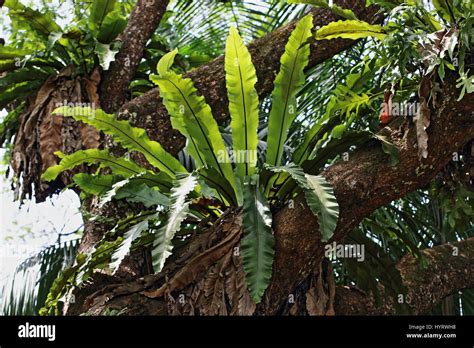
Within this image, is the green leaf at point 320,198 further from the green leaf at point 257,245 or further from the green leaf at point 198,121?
the green leaf at point 198,121

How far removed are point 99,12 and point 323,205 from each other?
1971 millimetres

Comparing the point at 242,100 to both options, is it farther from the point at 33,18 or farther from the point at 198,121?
the point at 33,18

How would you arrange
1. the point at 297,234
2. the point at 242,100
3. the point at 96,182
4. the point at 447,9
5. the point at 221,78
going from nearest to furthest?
the point at 297,234, the point at 447,9, the point at 242,100, the point at 96,182, the point at 221,78

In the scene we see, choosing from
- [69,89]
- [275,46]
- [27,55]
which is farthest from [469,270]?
[27,55]

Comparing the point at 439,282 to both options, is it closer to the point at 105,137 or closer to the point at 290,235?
the point at 290,235

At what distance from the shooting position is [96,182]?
2850mm

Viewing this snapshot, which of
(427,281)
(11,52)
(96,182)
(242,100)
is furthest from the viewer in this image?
(11,52)

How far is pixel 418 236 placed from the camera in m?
4.23

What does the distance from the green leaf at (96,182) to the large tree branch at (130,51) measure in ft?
3.06

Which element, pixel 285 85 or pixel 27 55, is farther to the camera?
pixel 27 55

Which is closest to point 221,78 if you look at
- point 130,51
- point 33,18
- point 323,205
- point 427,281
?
Answer: point 130,51

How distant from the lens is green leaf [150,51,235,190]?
8.93ft

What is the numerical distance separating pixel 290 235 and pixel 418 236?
6.34 ft
